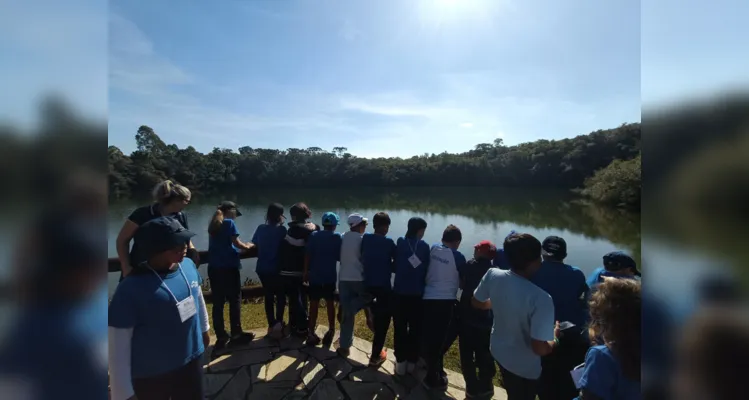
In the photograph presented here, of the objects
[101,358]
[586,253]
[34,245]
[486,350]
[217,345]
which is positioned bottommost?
[586,253]

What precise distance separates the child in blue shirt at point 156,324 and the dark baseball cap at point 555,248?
2.31m

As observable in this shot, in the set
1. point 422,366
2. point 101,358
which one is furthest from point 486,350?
point 101,358

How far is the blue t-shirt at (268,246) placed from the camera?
3.54 m

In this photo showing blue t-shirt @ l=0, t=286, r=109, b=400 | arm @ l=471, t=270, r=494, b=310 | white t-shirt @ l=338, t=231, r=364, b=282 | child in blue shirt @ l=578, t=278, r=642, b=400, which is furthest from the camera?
white t-shirt @ l=338, t=231, r=364, b=282

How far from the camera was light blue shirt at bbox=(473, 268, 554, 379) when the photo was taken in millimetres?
1921

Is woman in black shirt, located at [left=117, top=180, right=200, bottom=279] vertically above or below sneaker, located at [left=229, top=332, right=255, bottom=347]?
above

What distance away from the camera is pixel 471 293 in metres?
2.79

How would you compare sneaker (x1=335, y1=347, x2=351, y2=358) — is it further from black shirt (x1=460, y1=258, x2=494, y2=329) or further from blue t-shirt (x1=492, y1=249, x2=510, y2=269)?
blue t-shirt (x1=492, y1=249, x2=510, y2=269)

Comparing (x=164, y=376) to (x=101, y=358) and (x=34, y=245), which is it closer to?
(x=101, y=358)

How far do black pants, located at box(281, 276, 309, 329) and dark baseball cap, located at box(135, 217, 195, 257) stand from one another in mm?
2043

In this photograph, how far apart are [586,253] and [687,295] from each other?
60.3ft

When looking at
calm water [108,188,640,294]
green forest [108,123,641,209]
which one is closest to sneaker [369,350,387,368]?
calm water [108,188,640,294]

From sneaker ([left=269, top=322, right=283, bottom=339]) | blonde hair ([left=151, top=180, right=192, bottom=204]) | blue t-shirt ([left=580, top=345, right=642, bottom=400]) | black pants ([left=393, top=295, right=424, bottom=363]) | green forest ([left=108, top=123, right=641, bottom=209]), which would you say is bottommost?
sneaker ([left=269, top=322, right=283, bottom=339])

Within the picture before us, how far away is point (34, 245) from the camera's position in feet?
1.90
